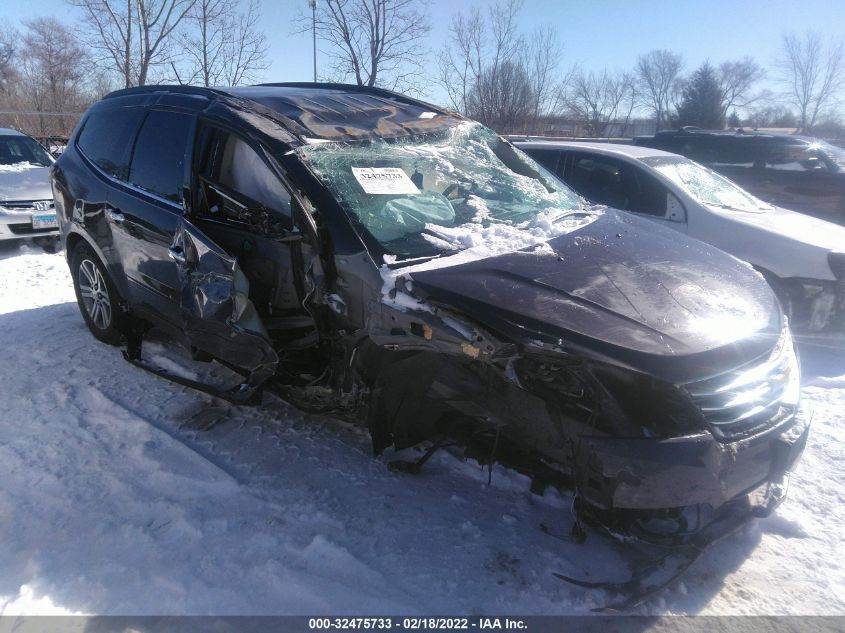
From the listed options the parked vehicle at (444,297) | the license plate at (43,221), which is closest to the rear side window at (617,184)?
the parked vehicle at (444,297)

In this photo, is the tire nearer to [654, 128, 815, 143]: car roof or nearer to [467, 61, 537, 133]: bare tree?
[654, 128, 815, 143]: car roof

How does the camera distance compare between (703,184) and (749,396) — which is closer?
(749,396)

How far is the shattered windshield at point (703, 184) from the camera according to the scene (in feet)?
19.7

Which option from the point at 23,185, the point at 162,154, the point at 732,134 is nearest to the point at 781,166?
the point at 732,134

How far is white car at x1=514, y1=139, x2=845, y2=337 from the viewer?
515cm

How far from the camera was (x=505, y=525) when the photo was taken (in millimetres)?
2871

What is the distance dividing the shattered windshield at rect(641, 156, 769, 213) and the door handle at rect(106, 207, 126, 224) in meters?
4.86

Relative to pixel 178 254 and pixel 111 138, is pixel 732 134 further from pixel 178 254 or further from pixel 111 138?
pixel 178 254

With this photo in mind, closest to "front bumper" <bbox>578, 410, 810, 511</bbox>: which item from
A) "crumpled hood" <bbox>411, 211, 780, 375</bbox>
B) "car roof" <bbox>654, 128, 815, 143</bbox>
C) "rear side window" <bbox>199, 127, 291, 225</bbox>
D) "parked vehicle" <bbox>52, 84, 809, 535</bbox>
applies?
"parked vehicle" <bbox>52, 84, 809, 535</bbox>

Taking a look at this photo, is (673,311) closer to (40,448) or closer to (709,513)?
(709,513)

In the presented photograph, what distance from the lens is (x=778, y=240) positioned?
5328 mm

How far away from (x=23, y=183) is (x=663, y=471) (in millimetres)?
9236

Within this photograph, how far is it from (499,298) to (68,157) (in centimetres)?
411

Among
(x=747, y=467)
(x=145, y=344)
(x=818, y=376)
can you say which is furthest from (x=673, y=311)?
(x=145, y=344)
